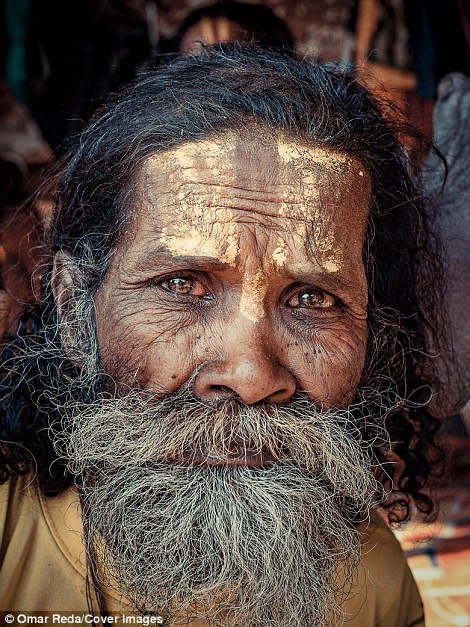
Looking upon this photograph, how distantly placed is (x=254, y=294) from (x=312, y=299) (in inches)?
8.7

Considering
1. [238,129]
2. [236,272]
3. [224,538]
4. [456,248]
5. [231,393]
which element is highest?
[238,129]

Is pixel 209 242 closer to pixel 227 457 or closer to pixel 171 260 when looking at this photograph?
pixel 171 260

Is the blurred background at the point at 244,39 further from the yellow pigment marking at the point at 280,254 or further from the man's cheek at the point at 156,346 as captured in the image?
the yellow pigment marking at the point at 280,254

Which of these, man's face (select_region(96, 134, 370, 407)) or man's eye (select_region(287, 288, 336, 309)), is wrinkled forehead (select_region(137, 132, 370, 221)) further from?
man's eye (select_region(287, 288, 336, 309))

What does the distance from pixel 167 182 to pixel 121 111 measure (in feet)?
1.22

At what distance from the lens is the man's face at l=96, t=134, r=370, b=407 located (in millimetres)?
1688

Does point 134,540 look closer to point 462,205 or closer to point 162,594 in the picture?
point 162,594

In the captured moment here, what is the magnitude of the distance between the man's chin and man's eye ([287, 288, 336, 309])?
43 cm

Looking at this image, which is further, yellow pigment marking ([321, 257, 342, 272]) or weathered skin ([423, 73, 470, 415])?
weathered skin ([423, 73, 470, 415])

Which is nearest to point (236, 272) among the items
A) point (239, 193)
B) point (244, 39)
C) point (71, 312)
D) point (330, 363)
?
point (239, 193)

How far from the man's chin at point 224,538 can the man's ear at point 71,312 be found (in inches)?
14.2

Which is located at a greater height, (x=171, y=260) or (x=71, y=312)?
(x=171, y=260)

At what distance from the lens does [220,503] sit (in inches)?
63.8

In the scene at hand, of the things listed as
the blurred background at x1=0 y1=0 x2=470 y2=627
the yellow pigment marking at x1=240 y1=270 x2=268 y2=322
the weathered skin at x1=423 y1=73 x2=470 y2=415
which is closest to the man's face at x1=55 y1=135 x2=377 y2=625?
the yellow pigment marking at x1=240 y1=270 x2=268 y2=322
